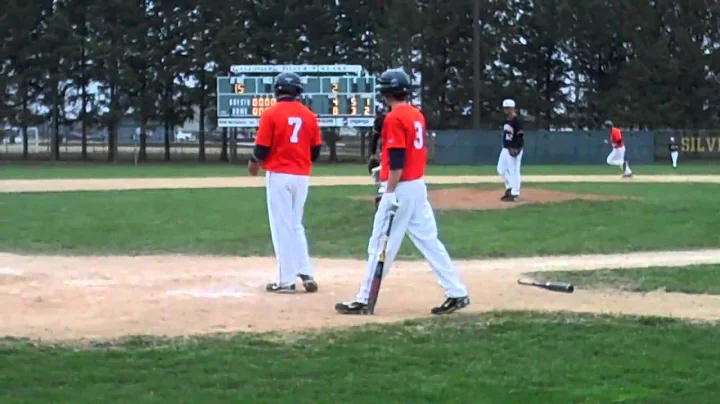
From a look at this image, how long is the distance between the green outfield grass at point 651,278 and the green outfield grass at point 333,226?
2213 millimetres

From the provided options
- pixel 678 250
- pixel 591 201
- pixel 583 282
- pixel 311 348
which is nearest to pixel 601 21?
pixel 591 201

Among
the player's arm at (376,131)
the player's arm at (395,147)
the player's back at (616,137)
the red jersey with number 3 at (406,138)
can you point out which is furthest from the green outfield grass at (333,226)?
the player's back at (616,137)

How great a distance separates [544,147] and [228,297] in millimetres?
41168

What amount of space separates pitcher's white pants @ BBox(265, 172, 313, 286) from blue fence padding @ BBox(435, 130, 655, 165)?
3951cm

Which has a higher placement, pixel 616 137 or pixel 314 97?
pixel 314 97

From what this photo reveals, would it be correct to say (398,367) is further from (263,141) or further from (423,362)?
(263,141)

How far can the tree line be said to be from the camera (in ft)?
184

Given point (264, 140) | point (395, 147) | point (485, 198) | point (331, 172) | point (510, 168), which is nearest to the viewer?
point (395, 147)

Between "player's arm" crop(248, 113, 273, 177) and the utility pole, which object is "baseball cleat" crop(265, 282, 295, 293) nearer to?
"player's arm" crop(248, 113, 273, 177)

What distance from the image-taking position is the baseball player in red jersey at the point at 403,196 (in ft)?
26.2

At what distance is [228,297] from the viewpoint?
29.9 ft

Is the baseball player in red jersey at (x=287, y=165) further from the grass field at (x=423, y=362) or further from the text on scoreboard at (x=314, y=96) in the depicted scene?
the text on scoreboard at (x=314, y=96)

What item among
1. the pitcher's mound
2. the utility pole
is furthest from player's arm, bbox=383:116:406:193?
the utility pole

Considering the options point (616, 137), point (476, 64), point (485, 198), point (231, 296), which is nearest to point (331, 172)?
point (616, 137)
